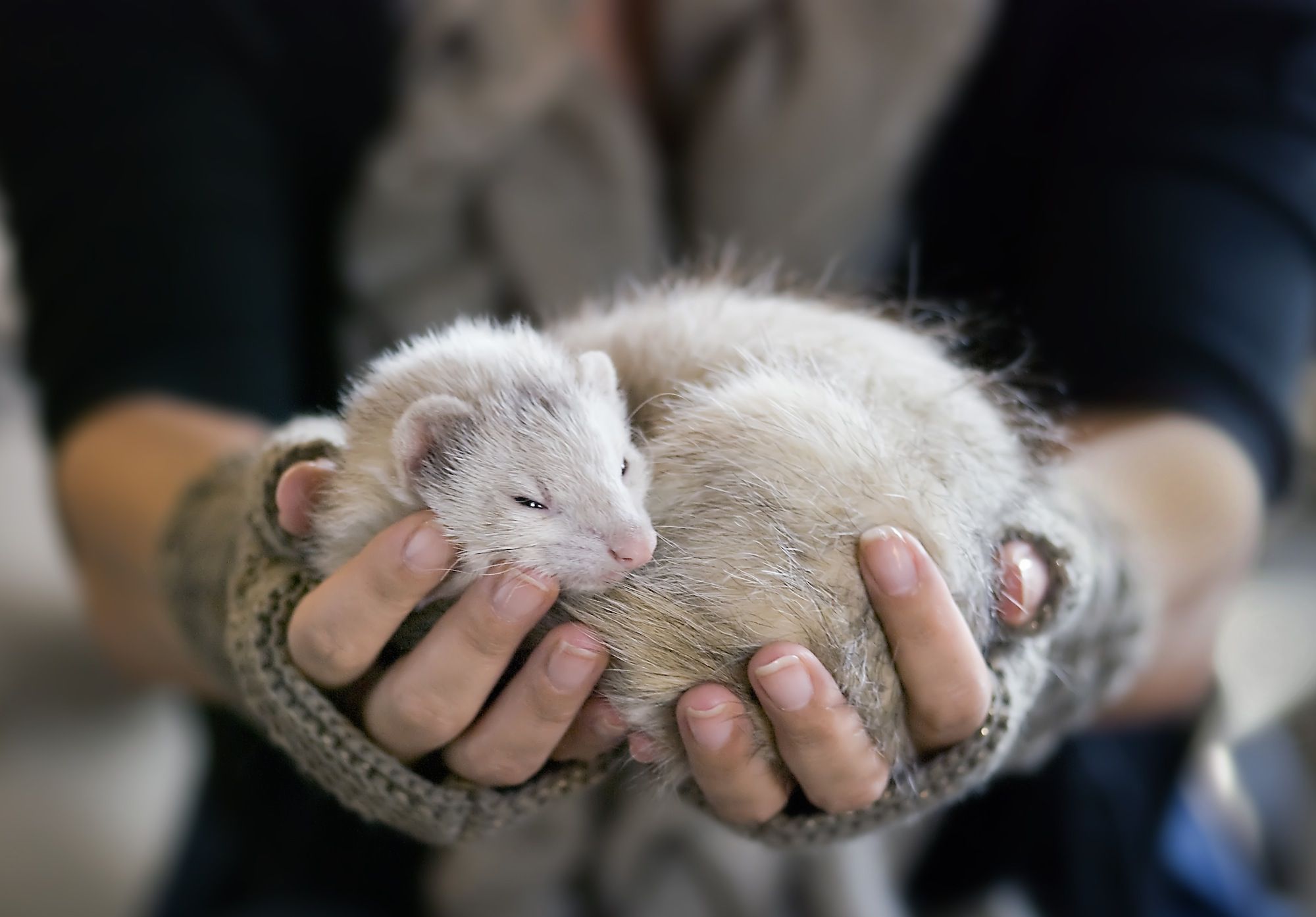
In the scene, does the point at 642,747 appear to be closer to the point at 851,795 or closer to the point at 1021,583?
the point at 851,795

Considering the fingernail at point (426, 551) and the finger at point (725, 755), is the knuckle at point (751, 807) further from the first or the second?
the fingernail at point (426, 551)

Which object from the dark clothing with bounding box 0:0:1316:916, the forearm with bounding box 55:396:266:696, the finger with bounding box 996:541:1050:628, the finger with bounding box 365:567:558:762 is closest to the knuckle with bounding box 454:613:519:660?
the finger with bounding box 365:567:558:762

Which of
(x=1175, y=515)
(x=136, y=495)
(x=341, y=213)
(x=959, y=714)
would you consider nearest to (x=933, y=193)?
(x=1175, y=515)

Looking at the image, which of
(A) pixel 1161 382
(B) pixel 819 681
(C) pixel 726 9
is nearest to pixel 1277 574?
(A) pixel 1161 382

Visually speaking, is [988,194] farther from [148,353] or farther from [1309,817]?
[148,353]

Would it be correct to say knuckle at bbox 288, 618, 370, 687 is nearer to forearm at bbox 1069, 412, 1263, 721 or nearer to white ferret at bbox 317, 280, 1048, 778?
white ferret at bbox 317, 280, 1048, 778

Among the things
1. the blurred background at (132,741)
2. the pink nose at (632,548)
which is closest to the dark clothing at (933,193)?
the blurred background at (132,741)
